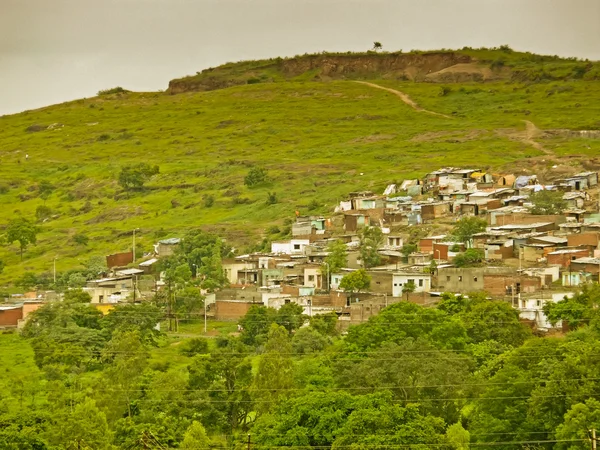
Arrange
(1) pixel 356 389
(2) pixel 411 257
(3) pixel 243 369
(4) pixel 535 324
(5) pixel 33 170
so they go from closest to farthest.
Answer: (1) pixel 356 389 → (3) pixel 243 369 → (4) pixel 535 324 → (2) pixel 411 257 → (5) pixel 33 170

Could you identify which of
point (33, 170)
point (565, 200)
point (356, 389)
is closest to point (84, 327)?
point (356, 389)

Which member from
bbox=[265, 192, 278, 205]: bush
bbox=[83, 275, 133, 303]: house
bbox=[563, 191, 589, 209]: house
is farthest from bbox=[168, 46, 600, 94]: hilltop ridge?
bbox=[83, 275, 133, 303]: house

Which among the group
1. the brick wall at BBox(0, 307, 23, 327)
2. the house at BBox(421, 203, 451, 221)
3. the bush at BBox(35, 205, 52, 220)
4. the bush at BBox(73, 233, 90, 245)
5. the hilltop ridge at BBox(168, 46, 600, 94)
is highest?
the hilltop ridge at BBox(168, 46, 600, 94)

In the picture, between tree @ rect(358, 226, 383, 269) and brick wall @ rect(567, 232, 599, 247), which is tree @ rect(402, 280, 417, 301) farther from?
brick wall @ rect(567, 232, 599, 247)

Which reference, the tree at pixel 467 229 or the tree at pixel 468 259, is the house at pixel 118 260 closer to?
the tree at pixel 467 229

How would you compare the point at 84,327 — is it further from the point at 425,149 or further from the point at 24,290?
the point at 425,149

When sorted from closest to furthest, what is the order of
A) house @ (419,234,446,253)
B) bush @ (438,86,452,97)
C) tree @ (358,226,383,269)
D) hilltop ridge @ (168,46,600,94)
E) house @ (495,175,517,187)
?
tree @ (358,226,383,269) → house @ (419,234,446,253) → house @ (495,175,517,187) → bush @ (438,86,452,97) → hilltop ridge @ (168,46,600,94)
